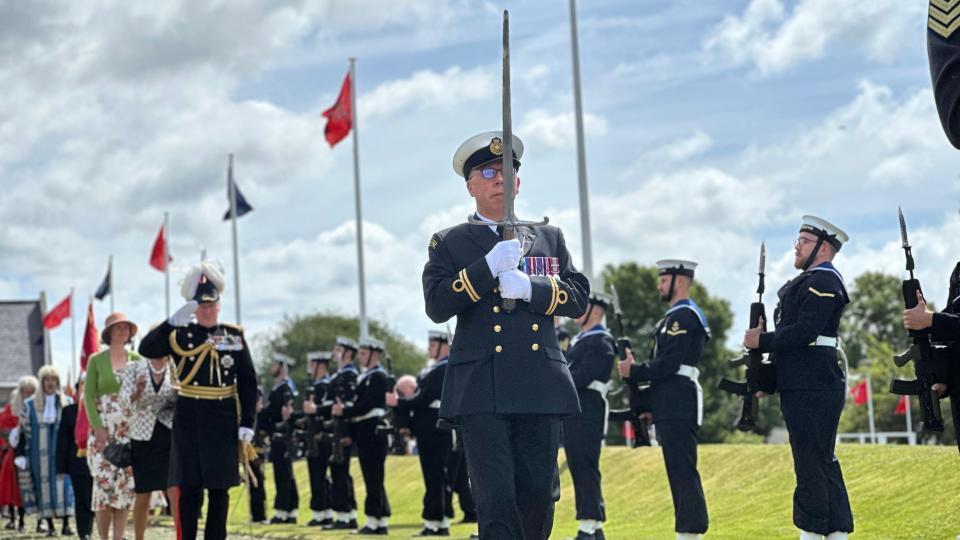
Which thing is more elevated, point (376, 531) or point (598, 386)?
point (598, 386)

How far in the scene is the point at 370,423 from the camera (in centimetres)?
1853

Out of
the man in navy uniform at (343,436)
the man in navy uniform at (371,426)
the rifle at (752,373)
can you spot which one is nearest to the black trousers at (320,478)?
the man in navy uniform at (343,436)

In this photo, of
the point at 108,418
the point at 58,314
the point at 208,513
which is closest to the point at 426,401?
the point at 108,418

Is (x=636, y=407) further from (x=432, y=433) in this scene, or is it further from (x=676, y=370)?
(x=432, y=433)

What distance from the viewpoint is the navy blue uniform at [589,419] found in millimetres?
13102

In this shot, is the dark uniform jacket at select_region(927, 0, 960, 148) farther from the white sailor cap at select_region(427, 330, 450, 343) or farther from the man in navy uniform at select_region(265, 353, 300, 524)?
the man in navy uniform at select_region(265, 353, 300, 524)

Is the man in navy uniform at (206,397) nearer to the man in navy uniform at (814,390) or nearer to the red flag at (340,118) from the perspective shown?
the man in navy uniform at (814,390)

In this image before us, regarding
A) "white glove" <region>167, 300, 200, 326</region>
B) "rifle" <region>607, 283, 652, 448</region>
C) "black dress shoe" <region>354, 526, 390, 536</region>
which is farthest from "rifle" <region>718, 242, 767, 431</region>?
"black dress shoe" <region>354, 526, 390, 536</region>

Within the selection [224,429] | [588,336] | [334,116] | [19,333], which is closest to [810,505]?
[588,336]

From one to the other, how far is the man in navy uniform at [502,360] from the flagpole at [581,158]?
16.0m

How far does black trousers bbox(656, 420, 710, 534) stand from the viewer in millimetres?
11391

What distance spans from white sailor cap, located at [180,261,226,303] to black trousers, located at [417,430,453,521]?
645 centimetres

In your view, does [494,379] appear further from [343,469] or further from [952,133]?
[343,469]

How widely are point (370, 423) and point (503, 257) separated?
11.9m
